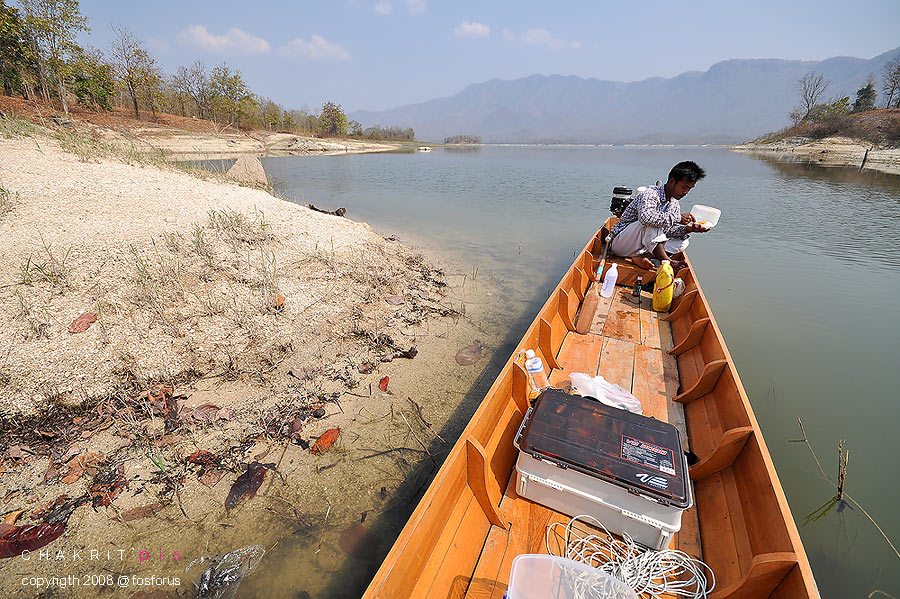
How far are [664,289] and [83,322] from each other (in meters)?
8.06

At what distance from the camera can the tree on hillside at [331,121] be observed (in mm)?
64250

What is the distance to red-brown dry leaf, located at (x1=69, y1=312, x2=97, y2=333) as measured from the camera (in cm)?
455

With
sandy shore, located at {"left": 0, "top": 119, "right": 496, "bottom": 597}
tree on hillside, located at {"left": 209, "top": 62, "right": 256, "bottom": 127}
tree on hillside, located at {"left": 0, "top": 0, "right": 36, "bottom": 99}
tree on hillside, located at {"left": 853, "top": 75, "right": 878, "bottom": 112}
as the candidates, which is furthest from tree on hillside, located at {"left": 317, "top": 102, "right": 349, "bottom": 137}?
tree on hillside, located at {"left": 853, "top": 75, "right": 878, "bottom": 112}

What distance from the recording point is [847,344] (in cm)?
605

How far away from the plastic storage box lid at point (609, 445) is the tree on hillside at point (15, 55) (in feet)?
147

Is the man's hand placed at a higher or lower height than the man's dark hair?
lower

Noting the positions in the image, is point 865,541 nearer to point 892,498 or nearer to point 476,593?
point 892,498

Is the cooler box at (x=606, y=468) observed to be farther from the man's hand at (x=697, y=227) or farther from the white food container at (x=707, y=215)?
the white food container at (x=707, y=215)

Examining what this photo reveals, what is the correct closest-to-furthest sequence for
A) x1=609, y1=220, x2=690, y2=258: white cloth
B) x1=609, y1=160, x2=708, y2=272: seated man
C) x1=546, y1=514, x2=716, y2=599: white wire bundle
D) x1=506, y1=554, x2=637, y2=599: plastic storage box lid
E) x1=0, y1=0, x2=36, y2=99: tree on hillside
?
x1=506, y1=554, x2=637, y2=599: plastic storage box lid, x1=546, y1=514, x2=716, y2=599: white wire bundle, x1=609, y1=160, x2=708, y2=272: seated man, x1=609, y1=220, x2=690, y2=258: white cloth, x1=0, y1=0, x2=36, y2=99: tree on hillside

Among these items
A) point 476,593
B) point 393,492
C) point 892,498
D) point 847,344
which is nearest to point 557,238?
point 847,344

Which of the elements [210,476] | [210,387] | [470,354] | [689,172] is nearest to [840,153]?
[689,172]

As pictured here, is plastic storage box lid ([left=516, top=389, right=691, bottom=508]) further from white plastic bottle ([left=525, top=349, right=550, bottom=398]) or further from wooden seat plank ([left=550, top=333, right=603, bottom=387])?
wooden seat plank ([left=550, top=333, right=603, bottom=387])

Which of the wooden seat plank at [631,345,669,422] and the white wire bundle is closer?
the white wire bundle

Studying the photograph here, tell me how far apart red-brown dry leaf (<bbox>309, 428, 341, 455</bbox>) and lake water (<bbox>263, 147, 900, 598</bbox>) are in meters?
2.87
